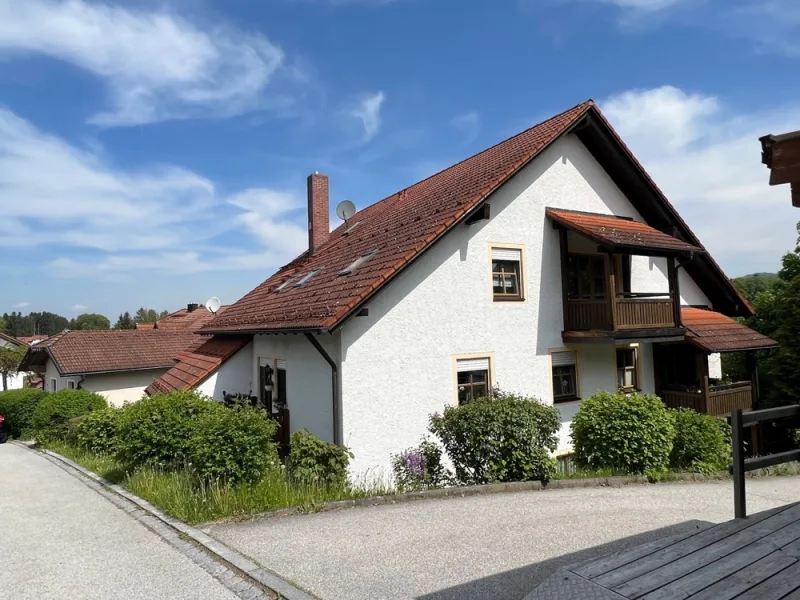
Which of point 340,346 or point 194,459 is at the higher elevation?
point 340,346

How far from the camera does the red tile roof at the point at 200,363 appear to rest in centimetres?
1429

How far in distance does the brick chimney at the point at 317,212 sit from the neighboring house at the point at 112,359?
732 cm

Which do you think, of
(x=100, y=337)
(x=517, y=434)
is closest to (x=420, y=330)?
(x=517, y=434)

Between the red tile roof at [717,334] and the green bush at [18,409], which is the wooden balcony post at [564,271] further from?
the green bush at [18,409]

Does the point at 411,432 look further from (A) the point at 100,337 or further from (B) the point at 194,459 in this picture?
(A) the point at 100,337

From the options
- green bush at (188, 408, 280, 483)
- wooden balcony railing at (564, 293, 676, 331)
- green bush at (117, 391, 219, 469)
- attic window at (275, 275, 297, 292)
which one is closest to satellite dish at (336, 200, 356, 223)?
attic window at (275, 275, 297, 292)

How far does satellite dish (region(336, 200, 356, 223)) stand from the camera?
18.5 meters

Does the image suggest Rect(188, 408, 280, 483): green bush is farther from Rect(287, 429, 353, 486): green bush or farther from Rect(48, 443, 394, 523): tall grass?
Rect(287, 429, 353, 486): green bush

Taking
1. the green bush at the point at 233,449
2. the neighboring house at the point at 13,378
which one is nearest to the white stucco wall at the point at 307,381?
the green bush at the point at 233,449

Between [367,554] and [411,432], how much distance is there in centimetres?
521

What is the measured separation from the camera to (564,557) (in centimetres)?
525

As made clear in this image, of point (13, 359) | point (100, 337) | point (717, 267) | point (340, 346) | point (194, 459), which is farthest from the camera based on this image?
point (13, 359)

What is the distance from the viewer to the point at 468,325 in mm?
11617

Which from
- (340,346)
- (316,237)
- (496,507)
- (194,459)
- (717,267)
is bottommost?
(496,507)
